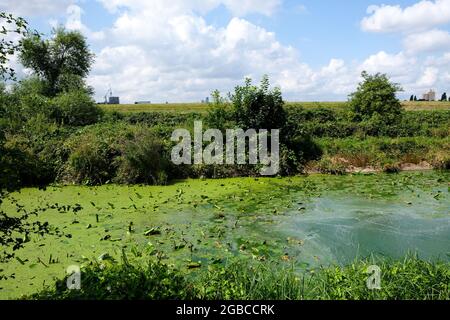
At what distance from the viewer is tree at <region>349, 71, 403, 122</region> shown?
2686 cm

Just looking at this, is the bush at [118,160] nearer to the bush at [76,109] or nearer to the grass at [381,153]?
the grass at [381,153]

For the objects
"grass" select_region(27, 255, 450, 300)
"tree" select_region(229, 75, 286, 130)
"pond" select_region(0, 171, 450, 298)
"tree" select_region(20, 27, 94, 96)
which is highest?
"tree" select_region(20, 27, 94, 96)

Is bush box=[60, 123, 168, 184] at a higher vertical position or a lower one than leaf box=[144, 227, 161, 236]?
higher

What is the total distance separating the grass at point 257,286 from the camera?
549cm

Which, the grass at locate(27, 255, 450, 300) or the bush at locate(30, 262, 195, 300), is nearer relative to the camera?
the bush at locate(30, 262, 195, 300)

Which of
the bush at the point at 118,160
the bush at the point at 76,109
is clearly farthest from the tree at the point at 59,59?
the bush at the point at 118,160

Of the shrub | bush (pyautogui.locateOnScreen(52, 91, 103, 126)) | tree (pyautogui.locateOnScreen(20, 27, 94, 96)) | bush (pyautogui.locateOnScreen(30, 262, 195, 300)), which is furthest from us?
tree (pyautogui.locateOnScreen(20, 27, 94, 96))

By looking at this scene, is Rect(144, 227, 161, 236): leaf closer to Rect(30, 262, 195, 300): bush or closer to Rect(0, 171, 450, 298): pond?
Rect(0, 171, 450, 298): pond

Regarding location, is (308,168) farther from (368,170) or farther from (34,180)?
(34,180)

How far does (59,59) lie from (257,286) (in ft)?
133

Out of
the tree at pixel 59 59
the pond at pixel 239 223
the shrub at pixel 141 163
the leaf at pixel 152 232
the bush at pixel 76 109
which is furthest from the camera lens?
the tree at pixel 59 59

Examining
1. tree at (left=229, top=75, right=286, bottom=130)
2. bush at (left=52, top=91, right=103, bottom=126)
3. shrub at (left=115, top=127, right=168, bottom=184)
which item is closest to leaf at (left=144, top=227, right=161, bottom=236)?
shrub at (left=115, top=127, right=168, bottom=184)

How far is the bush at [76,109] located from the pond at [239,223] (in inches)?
406

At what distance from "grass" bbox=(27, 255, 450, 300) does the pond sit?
110cm
